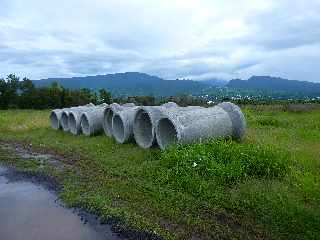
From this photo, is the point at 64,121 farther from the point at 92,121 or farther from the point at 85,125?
the point at 92,121

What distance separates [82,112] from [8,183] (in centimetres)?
861

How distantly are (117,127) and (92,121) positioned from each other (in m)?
2.03

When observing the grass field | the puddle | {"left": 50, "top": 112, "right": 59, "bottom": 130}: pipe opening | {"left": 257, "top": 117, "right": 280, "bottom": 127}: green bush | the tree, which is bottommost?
the puddle

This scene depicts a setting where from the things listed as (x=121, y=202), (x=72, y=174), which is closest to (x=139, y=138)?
(x=72, y=174)

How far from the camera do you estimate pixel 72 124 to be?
22047mm

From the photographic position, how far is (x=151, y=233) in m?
7.89

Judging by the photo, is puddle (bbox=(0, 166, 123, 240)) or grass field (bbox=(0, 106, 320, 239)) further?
puddle (bbox=(0, 166, 123, 240))

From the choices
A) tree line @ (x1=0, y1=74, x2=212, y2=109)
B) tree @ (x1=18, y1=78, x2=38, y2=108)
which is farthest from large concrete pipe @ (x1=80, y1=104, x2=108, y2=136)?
tree @ (x1=18, y1=78, x2=38, y2=108)

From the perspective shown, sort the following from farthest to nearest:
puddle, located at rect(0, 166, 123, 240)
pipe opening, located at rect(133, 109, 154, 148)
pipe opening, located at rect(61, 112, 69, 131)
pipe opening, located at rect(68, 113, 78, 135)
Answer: pipe opening, located at rect(61, 112, 69, 131) → pipe opening, located at rect(68, 113, 78, 135) → pipe opening, located at rect(133, 109, 154, 148) → puddle, located at rect(0, 166, 123, 240)

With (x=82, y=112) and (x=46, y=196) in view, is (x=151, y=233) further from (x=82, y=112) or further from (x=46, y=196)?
(x=82, y=112)

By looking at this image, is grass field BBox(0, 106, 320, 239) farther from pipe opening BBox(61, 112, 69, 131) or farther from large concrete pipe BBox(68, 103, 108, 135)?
pipe opening BBox(61, 112, 69, 131)

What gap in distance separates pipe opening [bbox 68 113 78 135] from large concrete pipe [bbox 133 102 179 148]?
5.14m

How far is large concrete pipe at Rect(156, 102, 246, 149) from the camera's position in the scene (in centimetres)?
1366

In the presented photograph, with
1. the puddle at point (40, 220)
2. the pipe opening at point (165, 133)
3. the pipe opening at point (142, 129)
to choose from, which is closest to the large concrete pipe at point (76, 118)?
the pipe opening at point (142, 129)
